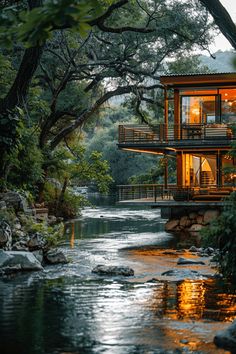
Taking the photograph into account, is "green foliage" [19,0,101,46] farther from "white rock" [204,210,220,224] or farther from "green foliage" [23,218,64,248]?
"white rock" [204,210,220,224]

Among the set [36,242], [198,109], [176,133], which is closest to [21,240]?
[36,242]

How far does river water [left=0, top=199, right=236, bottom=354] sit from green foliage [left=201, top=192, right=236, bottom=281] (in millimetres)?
917

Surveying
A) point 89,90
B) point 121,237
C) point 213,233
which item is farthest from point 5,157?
point 89,90

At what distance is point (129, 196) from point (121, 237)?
25.8 feet

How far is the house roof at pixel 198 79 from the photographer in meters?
31.5

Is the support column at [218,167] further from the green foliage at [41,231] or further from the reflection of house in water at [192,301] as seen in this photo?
the reflection of house in water at [192,301]

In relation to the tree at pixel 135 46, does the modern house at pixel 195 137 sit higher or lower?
lower

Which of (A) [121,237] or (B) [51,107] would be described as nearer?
(A) [121,237]

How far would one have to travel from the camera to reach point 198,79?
1256 inches

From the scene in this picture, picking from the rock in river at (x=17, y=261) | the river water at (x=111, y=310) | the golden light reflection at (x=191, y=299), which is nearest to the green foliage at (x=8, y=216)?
the rock in river at (x=17, y=261)

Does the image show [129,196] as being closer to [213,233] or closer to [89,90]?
[89,90]

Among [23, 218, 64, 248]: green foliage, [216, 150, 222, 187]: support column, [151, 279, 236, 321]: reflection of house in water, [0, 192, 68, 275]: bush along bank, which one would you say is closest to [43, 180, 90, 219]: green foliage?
[216, 150, 222, 187]: support column

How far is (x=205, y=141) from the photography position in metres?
30.5

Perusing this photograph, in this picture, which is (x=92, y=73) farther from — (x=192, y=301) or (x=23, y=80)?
(x=192, y=301)
